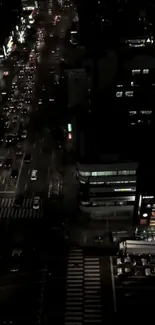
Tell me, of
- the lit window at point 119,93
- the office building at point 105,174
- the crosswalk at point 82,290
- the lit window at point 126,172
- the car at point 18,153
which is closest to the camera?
the crosswalk at point 82,290

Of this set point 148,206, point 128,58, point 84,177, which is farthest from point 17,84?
point 148,206

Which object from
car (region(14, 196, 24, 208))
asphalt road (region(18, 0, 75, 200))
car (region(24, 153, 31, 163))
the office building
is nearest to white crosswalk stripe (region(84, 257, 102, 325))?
the office building

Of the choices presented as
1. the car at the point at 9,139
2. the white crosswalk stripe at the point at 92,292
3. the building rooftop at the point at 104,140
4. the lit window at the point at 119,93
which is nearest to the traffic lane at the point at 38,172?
the car at the point at 9,139

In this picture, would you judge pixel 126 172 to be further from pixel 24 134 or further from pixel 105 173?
pixel 24 134

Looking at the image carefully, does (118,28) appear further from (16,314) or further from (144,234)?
(16,314)

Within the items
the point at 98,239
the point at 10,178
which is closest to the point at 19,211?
the point at 10,178

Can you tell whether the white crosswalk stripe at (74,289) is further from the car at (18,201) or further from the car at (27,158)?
the car at (27,158)

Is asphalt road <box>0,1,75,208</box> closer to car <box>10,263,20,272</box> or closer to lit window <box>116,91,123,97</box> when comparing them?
car <box>10,263,20,272</box>
